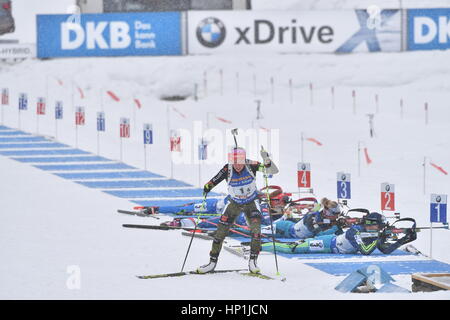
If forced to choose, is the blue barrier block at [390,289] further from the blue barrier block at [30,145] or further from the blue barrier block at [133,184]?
the blue barrier block at [30,145]

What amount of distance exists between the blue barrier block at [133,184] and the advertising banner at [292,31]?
1260cm

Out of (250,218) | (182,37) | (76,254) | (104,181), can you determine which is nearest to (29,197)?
(104,181)

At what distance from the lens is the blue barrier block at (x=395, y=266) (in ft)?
49.6

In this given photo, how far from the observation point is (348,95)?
1428 inches

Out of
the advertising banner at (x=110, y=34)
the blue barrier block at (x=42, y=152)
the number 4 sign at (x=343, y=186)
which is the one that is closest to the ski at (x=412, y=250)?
the number 4 sign at (x=343, y=186)

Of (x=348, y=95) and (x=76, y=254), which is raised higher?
(x=348, y=95)

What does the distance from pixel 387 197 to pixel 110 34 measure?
19.9 metres

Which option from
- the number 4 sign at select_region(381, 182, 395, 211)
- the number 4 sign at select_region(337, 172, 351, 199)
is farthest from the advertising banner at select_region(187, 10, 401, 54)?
the number 4 sign at select_region(381, 182, 395, 211)

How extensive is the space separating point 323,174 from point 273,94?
11546 mm

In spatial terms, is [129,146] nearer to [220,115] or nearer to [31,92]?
[220,115]

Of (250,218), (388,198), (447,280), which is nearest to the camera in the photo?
(447,280)

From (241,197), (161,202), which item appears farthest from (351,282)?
(161,202)

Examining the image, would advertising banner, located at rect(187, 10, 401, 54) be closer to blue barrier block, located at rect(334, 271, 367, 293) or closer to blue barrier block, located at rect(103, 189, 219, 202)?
blue barrier block, located at rect(103, 189, 219, 202)

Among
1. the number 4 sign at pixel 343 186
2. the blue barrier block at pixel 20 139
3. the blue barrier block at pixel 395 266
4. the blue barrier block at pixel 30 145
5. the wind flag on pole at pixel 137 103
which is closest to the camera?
the blue barrier block at pixel 395 266
